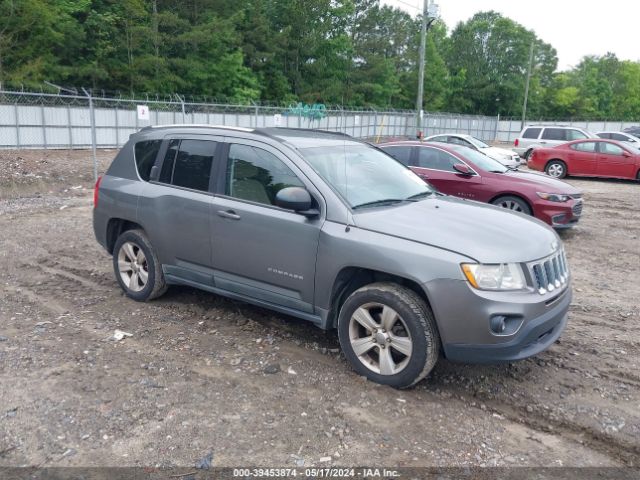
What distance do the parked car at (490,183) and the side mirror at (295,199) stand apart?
19.5 ft

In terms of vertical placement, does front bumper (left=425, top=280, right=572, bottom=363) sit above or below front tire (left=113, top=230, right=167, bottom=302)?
above

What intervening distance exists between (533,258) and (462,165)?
6.18m

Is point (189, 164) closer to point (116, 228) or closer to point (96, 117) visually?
point (116, 228)

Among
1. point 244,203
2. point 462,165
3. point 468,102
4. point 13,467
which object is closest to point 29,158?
point 462,165

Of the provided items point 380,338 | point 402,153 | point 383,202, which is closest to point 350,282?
point 380,338

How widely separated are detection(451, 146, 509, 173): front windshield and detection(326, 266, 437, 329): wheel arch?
21.0ft

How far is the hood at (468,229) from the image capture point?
3867 mm

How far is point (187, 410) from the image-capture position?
378 centimetres

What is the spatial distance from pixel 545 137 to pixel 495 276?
21.6 m

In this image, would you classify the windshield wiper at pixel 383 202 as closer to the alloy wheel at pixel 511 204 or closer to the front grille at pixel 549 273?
the front grille at pixel 549 273

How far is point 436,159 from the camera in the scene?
1023 centimetres

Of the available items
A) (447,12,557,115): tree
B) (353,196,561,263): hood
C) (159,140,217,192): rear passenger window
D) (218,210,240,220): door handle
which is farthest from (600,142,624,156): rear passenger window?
(447,12,557,115): tree

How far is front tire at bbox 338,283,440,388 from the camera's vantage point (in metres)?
3.88

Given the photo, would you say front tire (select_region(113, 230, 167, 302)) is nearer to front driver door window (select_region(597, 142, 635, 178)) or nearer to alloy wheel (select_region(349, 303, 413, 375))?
alloy wheel (select_region(349, 303, 413, 375))
